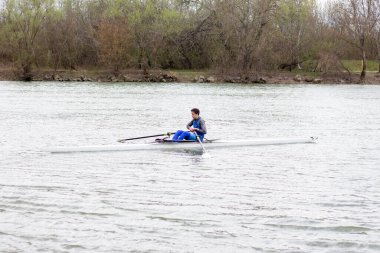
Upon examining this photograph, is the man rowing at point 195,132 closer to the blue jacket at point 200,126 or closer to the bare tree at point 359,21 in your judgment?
the blue jacket at point 200,126

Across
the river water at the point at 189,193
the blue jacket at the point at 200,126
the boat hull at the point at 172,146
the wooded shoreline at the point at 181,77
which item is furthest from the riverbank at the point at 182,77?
the blue jacket at the point at 200,126

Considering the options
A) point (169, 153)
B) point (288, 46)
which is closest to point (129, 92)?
point (288, 46)

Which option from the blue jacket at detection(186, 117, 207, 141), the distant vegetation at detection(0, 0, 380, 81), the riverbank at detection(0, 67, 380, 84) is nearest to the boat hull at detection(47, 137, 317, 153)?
the blue jacket at detection(186, 117, 207, 141)

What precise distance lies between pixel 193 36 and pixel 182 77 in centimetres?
928

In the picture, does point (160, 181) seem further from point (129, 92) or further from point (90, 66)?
point (90, 66)

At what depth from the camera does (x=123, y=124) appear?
→ 29.1m

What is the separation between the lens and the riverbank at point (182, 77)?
70500 mm

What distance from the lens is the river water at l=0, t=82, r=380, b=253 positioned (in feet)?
34.1

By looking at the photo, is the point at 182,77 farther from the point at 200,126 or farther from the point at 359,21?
the point at 200,126

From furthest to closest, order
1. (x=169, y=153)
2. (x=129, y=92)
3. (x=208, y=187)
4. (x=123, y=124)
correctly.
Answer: (x=129, y=92), (x=123, y=124), (x=169, y=153), (x=208, y=187)

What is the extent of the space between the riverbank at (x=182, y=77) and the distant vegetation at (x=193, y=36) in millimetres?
919

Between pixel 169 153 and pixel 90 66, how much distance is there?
5942 cm

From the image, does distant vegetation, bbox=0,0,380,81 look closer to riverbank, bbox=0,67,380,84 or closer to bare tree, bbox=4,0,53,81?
bare tree, bbox=4,0,53,81

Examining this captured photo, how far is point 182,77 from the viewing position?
238ft
